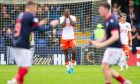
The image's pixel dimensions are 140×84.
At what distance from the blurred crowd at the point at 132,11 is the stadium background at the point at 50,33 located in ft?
3.21

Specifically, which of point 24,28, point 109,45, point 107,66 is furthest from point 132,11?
point 24,28

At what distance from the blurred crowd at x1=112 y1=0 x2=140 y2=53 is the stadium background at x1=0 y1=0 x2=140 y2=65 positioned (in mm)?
977

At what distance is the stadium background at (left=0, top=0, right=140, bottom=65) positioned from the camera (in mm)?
26123

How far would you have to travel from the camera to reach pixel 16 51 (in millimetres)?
12070

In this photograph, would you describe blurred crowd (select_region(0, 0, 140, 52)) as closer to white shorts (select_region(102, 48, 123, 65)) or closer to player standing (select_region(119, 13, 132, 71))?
player standing (select_region(119, 13, 132, 71))

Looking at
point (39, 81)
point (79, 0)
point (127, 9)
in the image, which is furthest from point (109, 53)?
point (127, 9)

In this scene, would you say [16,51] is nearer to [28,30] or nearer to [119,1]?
[28,30]

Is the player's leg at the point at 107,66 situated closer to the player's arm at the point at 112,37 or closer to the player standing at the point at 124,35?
the player's arm at the point at 112,37

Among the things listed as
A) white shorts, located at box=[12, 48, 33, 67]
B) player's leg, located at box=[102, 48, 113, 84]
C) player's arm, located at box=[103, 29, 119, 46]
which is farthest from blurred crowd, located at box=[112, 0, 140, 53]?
white shorts, located at box=[12, 48, 33, 67]

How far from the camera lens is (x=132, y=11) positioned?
29.6m

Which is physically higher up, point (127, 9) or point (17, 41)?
point (127, 9)

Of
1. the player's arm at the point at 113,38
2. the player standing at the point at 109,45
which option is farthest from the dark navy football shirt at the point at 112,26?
the player's arm at the point at 113,38

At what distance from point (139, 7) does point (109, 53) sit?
19.8 metres

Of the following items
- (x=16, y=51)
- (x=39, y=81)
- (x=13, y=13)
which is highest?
(x=13, y=13)
